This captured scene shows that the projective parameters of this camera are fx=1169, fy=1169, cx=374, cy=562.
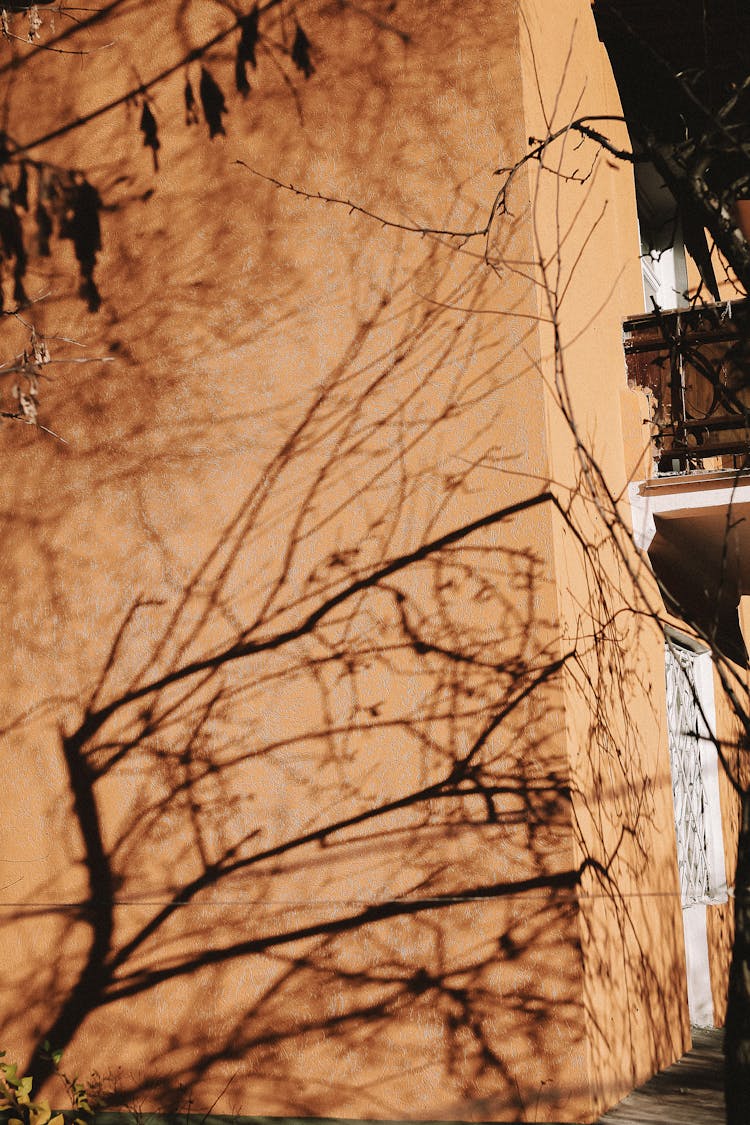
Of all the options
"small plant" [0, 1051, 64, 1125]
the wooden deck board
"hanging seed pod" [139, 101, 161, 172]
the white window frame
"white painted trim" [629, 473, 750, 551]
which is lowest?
the wooden deck board

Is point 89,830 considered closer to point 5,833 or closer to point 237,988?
point 5,833

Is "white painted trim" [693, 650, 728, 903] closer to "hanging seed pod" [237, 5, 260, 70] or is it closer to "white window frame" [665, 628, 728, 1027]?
"white window frame" [665, 628, 728, 1027]

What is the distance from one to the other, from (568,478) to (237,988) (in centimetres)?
305

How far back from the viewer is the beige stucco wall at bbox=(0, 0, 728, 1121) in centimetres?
552

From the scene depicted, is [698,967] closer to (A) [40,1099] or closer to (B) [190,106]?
(A) [40,1099]

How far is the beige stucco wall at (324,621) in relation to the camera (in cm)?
552

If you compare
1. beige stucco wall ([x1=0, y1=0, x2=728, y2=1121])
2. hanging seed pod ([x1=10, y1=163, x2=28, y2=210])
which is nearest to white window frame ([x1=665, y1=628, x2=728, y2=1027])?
beige stucco wall ([x1=0, y1=0, x2=728, y2=1121])

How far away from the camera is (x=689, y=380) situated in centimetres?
737

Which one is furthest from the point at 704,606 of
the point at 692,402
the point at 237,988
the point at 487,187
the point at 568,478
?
the point at 237,988

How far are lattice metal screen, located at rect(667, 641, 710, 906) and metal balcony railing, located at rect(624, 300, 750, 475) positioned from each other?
4.66 ft

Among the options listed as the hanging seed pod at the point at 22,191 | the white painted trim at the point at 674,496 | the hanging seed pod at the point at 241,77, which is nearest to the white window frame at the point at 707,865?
the white painted trim at the point at 674,496

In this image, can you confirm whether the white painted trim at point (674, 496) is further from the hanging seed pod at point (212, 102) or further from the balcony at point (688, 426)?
the hanging seed pod at point (212, 102)

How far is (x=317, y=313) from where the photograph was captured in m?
6.14

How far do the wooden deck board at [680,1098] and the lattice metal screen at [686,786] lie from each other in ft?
4.28
